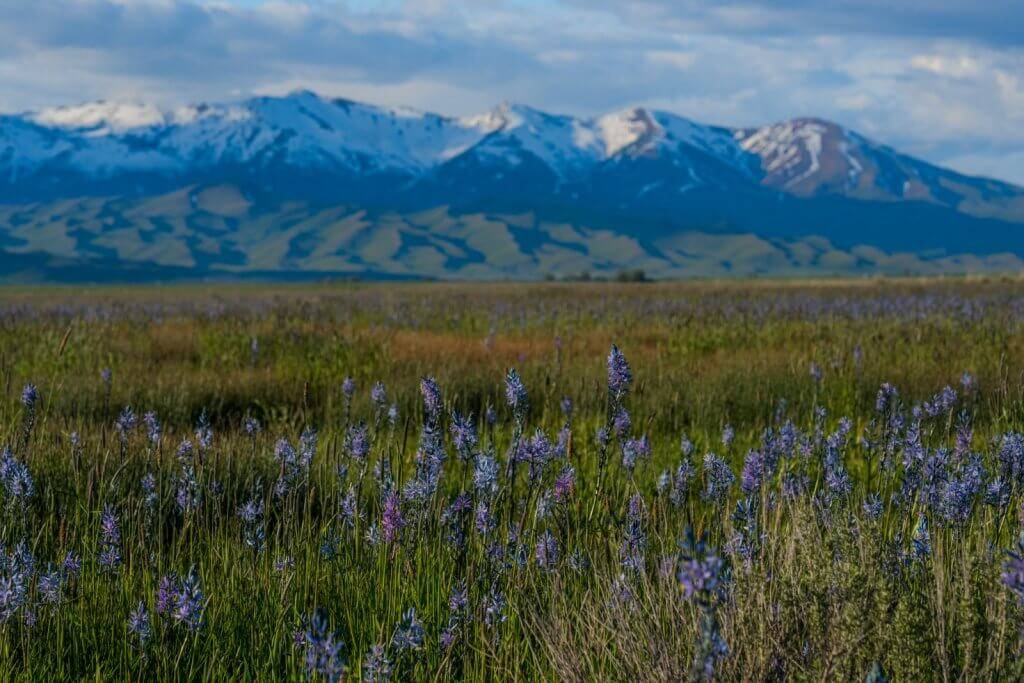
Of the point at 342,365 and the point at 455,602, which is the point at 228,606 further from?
the point at 342,365

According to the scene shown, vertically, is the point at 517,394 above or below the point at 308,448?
above

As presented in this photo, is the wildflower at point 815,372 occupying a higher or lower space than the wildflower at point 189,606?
higher

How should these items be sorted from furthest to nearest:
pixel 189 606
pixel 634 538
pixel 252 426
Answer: pixel 252 426, pixel 634 538, pixel 189 606

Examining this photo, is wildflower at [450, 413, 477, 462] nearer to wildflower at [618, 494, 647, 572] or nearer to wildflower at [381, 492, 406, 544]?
wildflower at [381, 492, 406, 544]

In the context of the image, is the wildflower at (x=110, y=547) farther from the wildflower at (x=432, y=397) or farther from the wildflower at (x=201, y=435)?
the wildflower at (x=432, y=397)

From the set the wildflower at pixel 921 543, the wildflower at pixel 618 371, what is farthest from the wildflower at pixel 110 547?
the wildflower at pixel 921 543

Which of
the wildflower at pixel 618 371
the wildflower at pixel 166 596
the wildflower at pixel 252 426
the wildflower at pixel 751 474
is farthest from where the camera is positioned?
the wildflower at pixel 252 426

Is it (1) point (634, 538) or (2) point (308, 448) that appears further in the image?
(2) point (308, 448)

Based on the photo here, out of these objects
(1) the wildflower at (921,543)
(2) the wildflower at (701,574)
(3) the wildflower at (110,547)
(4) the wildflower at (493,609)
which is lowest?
(4) the wildflower at (493,609)

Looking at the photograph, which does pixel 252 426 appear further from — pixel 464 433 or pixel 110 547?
pixel 464 433

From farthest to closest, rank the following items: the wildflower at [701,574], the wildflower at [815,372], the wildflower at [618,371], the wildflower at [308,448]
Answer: the wildflower at [815,372], the wildflower at [308,448], the wildflower at [618,371], the wildflower at [701,574]

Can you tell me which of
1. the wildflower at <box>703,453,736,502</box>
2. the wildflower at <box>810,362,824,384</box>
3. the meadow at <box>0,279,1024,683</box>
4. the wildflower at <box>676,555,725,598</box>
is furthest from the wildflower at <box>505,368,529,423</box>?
the wildflower at <box>810,362,824,384</box>

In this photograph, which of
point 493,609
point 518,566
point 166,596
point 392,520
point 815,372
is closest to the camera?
point 166,596

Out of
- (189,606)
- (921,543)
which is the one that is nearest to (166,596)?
(189,606)
